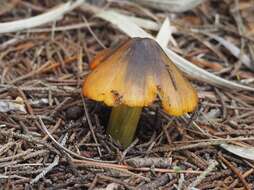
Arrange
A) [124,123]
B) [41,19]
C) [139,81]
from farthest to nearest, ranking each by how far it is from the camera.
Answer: [41,19]
[124,123]
[139,81]

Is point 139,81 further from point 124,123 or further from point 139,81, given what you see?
point 124,123

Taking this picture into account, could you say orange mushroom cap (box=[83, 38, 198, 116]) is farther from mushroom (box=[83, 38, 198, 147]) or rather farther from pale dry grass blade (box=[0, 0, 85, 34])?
pale dry grass blade (box=[0, 0, 85, 34])

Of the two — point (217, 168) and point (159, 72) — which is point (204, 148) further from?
point (159, 72)

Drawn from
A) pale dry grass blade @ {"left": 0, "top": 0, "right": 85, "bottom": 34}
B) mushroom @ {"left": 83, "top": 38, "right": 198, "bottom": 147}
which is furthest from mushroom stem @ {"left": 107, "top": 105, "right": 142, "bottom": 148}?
pale dry grass blade @ {"left": 0, "top": 0, "right": 85, "bottom": 34}

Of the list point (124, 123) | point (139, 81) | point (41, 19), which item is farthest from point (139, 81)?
point (41, 19)

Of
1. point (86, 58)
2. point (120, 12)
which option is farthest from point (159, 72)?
point (120, 12)

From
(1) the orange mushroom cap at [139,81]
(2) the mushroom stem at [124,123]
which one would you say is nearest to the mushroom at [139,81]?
(1) the orange mushroom cap at [139,81]
